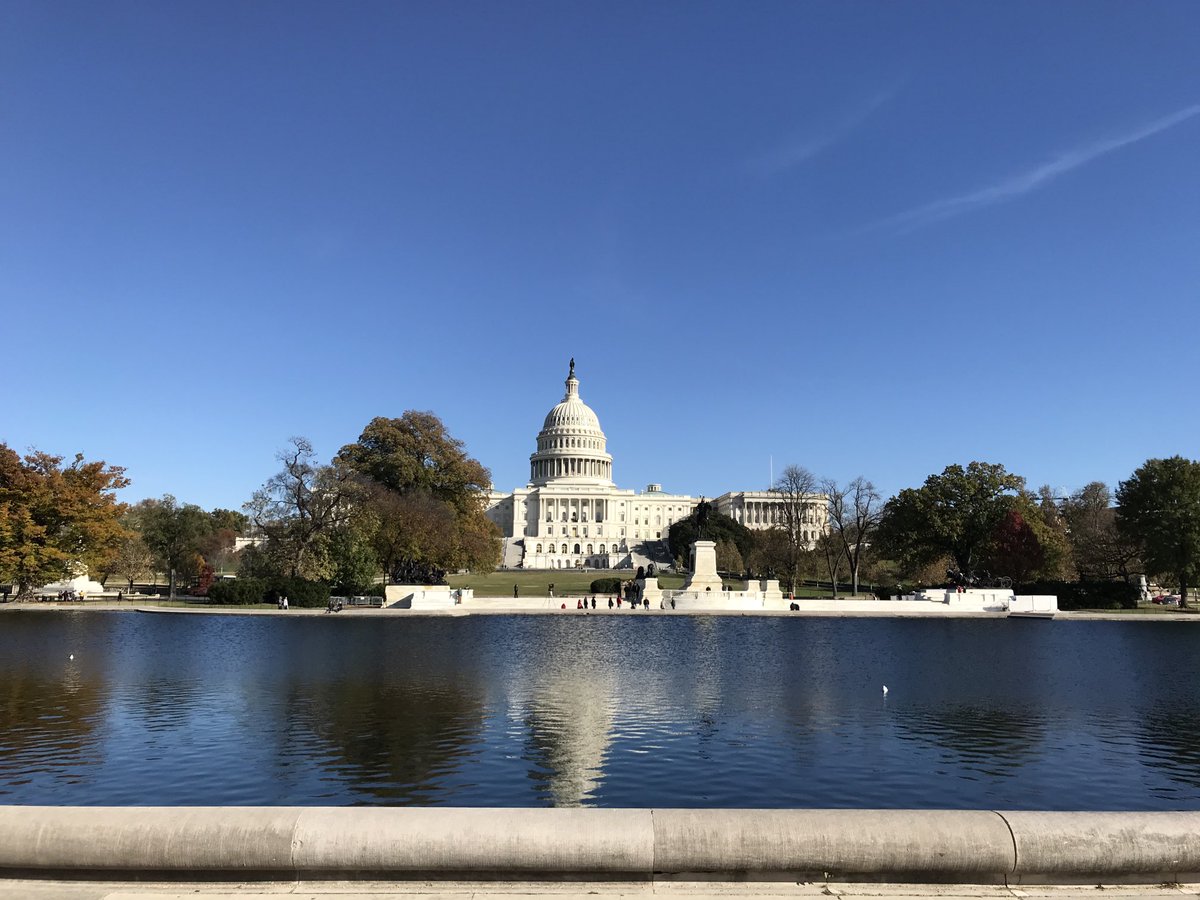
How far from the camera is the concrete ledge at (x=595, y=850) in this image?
19.7ft

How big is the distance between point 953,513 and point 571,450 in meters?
119

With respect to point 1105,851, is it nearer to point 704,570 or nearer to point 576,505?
point 704,570

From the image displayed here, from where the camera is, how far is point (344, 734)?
17.4 metres

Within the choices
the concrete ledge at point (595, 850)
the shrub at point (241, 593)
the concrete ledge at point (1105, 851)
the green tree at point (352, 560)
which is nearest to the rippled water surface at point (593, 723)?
the concrete ledge at point (595, 850)

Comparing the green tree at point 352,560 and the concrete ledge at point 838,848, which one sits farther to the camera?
the green tree at point 352,560

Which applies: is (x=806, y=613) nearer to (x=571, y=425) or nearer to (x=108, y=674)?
(x=108, y=674)

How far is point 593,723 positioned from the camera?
18.7 meters

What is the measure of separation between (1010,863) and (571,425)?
181 meters

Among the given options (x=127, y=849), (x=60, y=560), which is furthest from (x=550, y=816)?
(x=60, y=560)

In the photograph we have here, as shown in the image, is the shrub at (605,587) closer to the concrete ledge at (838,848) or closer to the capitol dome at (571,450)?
the concrete ledge at (838,848)

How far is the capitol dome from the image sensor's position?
186 meters

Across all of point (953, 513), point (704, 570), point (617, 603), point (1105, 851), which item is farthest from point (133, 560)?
point (1105, 851)

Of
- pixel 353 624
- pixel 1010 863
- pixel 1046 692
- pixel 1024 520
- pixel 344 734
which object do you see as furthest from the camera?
pixel 1024 520

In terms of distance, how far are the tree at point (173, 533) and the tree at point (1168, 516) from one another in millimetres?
70572
